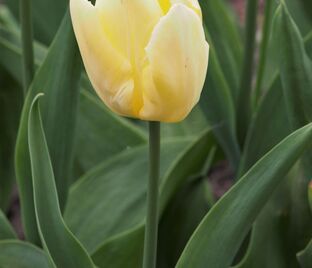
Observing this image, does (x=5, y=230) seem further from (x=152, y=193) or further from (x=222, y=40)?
(x=222, y=40)

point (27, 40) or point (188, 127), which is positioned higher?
point (27, 40)

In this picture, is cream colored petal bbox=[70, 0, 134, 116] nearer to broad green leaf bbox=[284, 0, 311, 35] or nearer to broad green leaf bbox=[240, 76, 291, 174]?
broad green leaf bbox=[240, 76, 291, 174]

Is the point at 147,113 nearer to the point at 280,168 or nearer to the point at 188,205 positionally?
the point at 280,168

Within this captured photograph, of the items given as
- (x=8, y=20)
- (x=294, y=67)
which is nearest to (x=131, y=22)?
(x=294, y=67)

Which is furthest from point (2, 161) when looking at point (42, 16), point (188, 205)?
point (188, 205)

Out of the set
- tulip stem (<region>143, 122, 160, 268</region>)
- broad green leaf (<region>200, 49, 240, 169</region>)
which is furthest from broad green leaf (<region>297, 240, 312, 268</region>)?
broad green leaf (<region>200, 49, 240, 169</region>)

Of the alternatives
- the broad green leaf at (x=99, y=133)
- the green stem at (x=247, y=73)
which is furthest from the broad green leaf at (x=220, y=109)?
the broad green leaf at (x=99, y=133)

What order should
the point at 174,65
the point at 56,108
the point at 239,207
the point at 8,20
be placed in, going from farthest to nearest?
the point at 8,20 < the point at 56,108 < the point at 239,207 < the point at 174,65

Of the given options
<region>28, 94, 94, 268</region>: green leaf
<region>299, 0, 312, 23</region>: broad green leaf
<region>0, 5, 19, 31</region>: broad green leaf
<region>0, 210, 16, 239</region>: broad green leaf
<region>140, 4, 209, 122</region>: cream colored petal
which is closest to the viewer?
<region>140, 4, 209, 122</region>: cream colored petal
